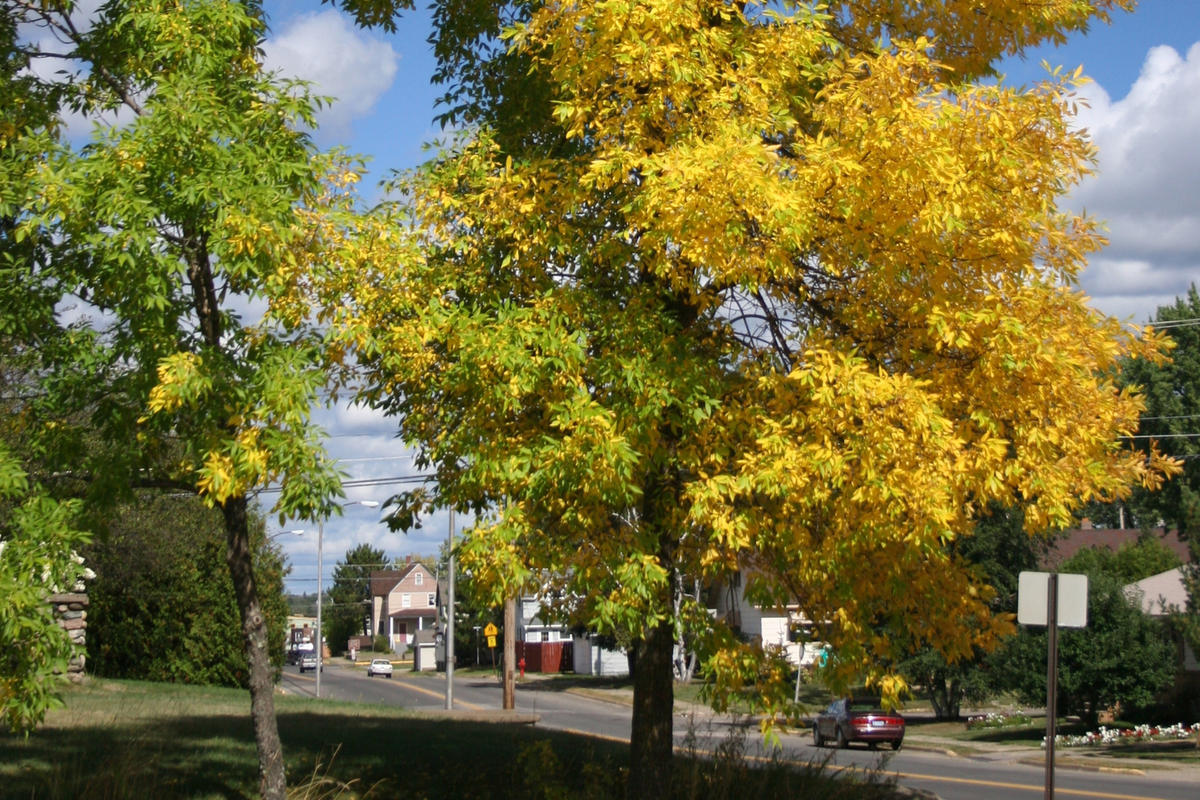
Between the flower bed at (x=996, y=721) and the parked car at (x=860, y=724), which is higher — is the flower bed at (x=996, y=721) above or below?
below

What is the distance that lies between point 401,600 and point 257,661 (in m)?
120

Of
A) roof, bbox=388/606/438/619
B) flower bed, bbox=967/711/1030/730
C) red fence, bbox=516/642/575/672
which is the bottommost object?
roof, bbox=388/606/438/619

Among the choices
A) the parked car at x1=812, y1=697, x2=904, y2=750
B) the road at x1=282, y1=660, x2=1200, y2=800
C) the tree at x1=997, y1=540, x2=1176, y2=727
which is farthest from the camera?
the tree at x1=997, y1=540, x2=1176, y2=727

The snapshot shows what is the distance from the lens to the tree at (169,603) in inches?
1082

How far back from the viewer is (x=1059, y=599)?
10680mm

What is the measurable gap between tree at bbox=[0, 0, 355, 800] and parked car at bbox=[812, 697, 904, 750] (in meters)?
22.6

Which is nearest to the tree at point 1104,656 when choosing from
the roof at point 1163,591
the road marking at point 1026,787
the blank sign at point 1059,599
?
the roof at point 1163,591

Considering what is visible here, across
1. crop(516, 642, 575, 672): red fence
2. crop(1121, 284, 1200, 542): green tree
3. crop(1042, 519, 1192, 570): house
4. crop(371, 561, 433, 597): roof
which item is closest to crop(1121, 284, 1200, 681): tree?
crop(1121, 284, 1200, 542): green tree

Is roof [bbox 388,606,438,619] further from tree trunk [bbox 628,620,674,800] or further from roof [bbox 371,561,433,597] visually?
tree trunk [bbox 628,620,674,800]

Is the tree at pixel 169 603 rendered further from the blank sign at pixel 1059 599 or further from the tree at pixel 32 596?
the blank sign at pixel 1059 599

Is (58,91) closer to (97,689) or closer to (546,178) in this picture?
(546,178)

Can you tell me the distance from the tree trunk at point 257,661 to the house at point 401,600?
111611mm

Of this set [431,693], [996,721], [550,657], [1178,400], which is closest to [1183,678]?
[996,721]

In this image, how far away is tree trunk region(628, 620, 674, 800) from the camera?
1028cm
